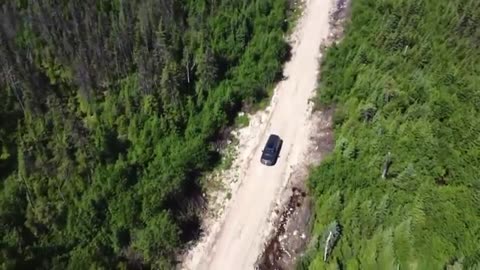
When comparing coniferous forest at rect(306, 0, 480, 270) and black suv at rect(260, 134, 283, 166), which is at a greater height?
coniferous forest at rect(306, 0, 480, 270)

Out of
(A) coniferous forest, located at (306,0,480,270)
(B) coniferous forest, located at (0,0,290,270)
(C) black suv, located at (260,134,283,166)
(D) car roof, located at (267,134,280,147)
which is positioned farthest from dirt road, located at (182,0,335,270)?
(A) coniferous forest, located at (306,0,480,270)

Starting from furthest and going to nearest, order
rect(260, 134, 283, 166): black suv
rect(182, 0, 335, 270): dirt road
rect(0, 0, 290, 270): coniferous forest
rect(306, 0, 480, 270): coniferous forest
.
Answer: rect(260, 134, 283, 166): black suv
rect(182, 0, 335, 270): dirt road
rect(0, 0, 290, 270): coniferous forest
rect(306, 0, 480, 270): coniferous forest

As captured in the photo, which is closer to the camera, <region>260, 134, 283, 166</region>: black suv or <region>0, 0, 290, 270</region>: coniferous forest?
<region>0, 0, 290, 270</region>: coniferous forest

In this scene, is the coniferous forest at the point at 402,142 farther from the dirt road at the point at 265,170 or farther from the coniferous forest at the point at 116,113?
the coniferous forest at the point at 116,113

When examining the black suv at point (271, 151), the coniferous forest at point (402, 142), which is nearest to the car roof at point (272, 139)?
the black suv at point (271, 151)

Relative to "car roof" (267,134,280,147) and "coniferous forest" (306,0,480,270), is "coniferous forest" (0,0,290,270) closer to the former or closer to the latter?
"car roof" (267,134,280,147)

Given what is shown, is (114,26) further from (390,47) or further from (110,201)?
(390,47)

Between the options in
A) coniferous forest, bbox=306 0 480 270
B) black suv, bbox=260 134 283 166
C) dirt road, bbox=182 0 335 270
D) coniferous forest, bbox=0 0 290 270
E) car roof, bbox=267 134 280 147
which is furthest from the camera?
car roof, bbox=267 134 280 147
